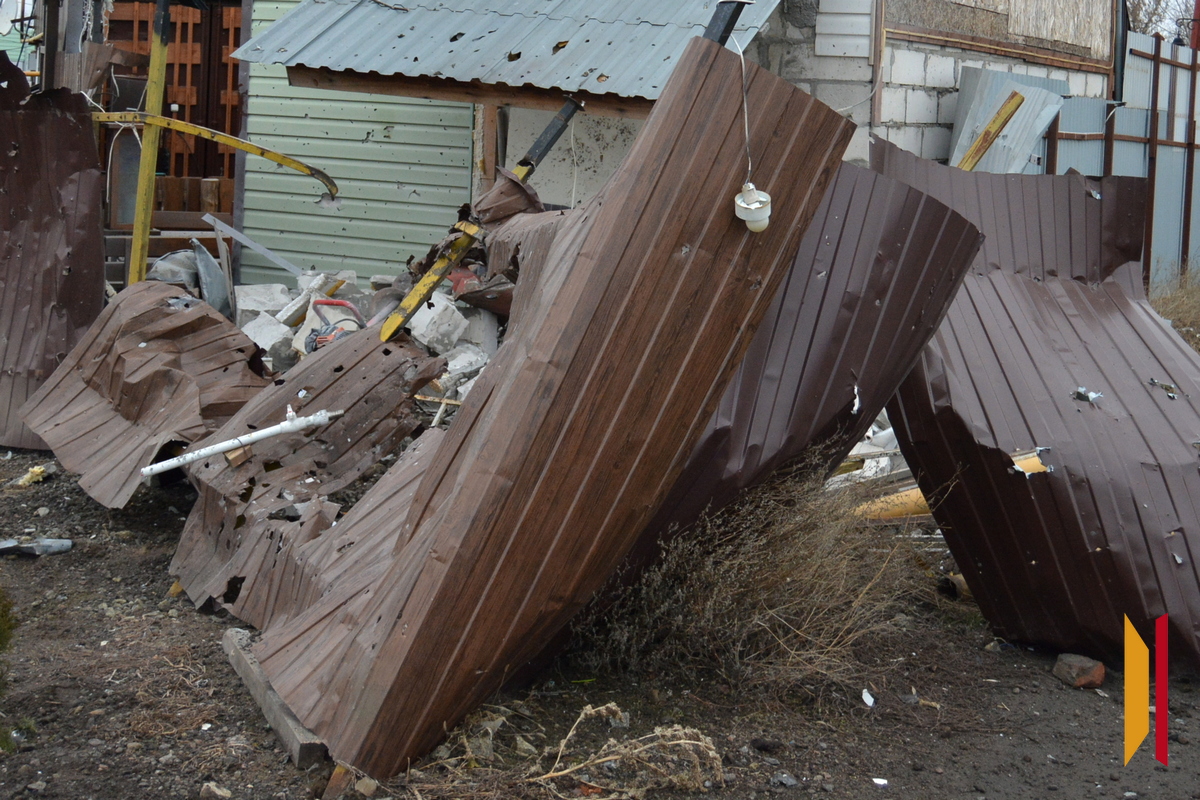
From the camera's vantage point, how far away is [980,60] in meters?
8.23

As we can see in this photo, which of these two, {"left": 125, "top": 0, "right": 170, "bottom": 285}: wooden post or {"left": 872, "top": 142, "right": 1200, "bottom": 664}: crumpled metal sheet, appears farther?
{"left": 125, "top": 0, "right": 170, "bottom": 285}: wooden post

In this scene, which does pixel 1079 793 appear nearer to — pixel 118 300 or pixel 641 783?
pixel 641 783

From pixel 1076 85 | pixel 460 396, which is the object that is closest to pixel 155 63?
pixel 460 396

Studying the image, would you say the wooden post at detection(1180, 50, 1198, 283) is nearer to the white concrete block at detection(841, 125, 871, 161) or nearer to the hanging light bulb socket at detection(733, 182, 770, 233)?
the white concrete block at detection(841, 125, 871, 161)

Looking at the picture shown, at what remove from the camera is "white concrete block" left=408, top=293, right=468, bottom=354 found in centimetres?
686

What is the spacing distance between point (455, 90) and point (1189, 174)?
341 inches

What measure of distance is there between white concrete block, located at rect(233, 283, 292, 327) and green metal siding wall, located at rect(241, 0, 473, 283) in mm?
1061

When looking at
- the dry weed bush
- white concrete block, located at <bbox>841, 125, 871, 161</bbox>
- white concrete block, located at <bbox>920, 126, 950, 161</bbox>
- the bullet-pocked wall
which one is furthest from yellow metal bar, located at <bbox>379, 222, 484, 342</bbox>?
white concrete block, located at <bbox>920, 126, 950, 161</bbox>

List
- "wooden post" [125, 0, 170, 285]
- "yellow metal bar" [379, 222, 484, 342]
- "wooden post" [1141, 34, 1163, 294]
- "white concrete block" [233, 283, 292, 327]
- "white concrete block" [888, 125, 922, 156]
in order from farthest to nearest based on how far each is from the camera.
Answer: "wooden post" [1141, 34, 1163, 294] < "white concrete block" [233, 283, 292, 327] < "white concrete block" [888, 125, 922, 156] < "wooden post" [125, 0, 170, 285] < "yellow metal bar" [379, 222, 484, 342]

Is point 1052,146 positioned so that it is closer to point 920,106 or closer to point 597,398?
point 920,106

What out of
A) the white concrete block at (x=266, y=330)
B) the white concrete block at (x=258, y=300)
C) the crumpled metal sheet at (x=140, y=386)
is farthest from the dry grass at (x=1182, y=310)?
the crumpled metal sheet at (x=140, y=386)

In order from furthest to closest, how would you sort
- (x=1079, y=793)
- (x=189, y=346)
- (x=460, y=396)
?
(x=460, y=396)
(x=189, y=346)
(x=1079, y=793)

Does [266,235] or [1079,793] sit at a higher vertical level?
[266,235]

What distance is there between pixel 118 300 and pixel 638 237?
415 cm
